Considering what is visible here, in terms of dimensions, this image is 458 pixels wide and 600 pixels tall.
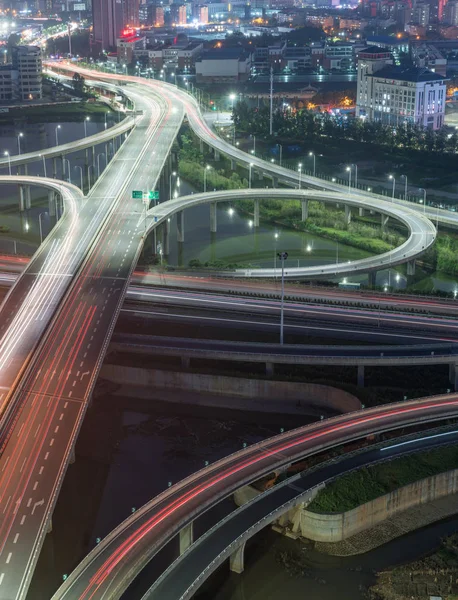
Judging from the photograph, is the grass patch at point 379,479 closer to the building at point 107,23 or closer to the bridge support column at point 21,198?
the bridge support column at point 21,198

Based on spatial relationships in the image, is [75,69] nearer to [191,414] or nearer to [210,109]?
[210,109]

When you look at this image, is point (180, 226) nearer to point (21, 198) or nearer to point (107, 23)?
point (21, 198)

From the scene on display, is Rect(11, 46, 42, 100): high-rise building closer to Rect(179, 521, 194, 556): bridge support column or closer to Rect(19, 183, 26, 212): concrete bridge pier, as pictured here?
Rect(19, 183, 26, 212): concrete bridge pier

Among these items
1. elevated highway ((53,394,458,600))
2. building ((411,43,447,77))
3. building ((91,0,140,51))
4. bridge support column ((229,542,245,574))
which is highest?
building ((91,0,140,51))

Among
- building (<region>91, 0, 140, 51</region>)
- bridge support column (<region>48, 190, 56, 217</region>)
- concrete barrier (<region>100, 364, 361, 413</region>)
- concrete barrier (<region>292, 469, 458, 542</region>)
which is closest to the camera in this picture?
concrete barrier (<region>292, 469, 458, 542</region>)

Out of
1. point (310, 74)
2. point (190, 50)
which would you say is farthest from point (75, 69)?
point (310, 74)

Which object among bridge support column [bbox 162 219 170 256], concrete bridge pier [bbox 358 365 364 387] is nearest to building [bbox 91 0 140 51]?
bridge support column [bbox 162 219 170 256]

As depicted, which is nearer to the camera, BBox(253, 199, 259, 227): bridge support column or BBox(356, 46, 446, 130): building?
BBox(253, 199, 259, 227): bridge support column
